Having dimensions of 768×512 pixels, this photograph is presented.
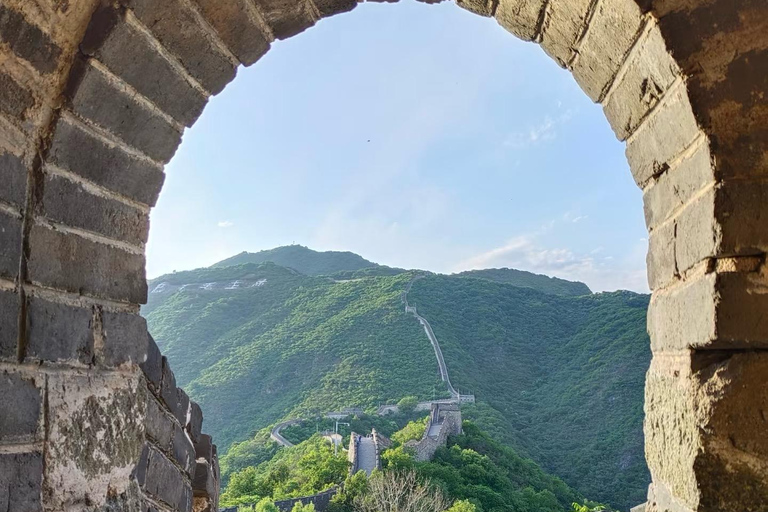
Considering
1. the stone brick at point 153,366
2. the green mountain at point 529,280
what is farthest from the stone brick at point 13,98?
the green mountain at point 529,280

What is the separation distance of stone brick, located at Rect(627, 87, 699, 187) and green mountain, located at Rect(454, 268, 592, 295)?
202 feet

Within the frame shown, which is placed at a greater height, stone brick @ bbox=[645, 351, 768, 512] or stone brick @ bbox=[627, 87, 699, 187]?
stone brick @ bbox=[627, 87, 699, 187]

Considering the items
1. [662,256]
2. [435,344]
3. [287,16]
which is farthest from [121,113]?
[435,344]

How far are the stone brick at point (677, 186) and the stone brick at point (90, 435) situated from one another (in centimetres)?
153

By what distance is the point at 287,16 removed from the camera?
1619mm

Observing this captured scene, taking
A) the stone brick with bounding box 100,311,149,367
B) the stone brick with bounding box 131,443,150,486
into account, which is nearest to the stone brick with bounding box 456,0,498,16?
the stone brick with bounding box 100,311,149,367

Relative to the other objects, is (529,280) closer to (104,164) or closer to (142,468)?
(142,468)

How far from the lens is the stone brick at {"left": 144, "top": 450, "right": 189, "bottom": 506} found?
1.76m

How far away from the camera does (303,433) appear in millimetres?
28625

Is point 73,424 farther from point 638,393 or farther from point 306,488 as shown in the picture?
point 638,393

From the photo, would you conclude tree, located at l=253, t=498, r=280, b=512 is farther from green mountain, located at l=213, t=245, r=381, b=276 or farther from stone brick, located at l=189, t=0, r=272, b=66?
green mountain, located at l=213, t=245, r=381, b=276

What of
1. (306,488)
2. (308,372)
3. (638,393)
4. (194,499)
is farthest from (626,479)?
(194,499)

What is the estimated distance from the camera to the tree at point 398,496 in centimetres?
1808

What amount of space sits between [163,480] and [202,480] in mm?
560
